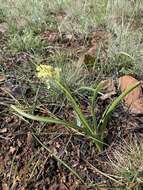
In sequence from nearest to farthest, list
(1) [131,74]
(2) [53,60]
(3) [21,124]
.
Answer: (3) [21,124], (1) [131,74], (2) [53,60]

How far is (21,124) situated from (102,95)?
0.51 meters

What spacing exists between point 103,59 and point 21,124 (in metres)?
0.77

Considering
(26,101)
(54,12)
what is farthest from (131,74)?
(54,12)

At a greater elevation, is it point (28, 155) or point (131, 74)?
point (131, 74)

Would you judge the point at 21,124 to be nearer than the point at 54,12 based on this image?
Yes

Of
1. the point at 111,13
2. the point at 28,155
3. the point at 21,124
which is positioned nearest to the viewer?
the point at 28,155

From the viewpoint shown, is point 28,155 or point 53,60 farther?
point 53,60

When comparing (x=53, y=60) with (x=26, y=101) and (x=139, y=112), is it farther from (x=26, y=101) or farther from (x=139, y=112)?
(x=139, y=112)

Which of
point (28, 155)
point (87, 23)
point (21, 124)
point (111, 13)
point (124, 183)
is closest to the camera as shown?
point (124, 183)

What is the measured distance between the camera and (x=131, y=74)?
7.90 feet

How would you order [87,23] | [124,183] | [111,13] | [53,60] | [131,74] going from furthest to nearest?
[111,13], [87,23], [53,60], [131,74], [124,183]

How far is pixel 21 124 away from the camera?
2133 millimetres

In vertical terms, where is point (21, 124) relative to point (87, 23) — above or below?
below

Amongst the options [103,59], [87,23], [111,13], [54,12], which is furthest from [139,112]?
[54,12]
